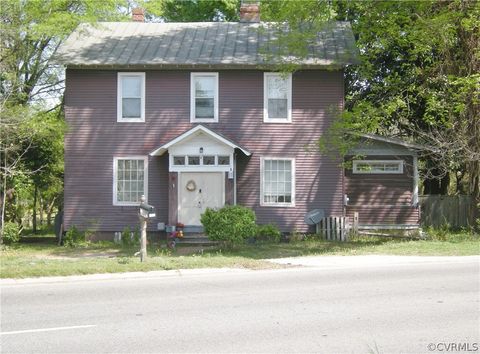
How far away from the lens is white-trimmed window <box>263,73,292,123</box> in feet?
67.5

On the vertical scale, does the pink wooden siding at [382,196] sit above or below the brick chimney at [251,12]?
below

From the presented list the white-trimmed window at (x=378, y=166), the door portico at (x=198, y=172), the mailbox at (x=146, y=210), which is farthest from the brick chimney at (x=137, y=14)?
the mailbox at (x=146, y=210)

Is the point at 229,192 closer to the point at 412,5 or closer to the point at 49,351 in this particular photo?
the point at 412,5

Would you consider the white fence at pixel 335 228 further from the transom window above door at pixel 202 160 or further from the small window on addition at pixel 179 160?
the small window on addition at pixel 179 160

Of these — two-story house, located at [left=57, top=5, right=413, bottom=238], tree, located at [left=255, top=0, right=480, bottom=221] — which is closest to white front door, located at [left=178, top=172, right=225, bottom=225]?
two-story house, located at [left=57, top=5, right=413, bottom=238]

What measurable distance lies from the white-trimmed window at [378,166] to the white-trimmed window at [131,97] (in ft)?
27.1

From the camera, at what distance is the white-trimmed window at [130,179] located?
2064 cm

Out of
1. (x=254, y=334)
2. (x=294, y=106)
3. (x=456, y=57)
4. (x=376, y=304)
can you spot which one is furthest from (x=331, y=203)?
(x=254, y=334)

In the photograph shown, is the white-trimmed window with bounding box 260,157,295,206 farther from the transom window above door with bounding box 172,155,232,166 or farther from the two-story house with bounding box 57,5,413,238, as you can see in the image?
the transom window above door with bounding box 172,155,232,166

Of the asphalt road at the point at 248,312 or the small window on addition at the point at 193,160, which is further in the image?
the small window on addition at the point at 193,160

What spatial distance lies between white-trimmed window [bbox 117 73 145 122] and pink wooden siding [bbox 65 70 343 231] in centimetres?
26

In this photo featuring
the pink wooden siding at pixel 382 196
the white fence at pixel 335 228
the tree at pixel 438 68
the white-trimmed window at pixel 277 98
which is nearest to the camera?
the tree at pixel 438 68

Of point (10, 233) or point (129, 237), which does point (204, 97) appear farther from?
point (10, 233)

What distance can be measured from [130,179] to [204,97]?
3.97m
